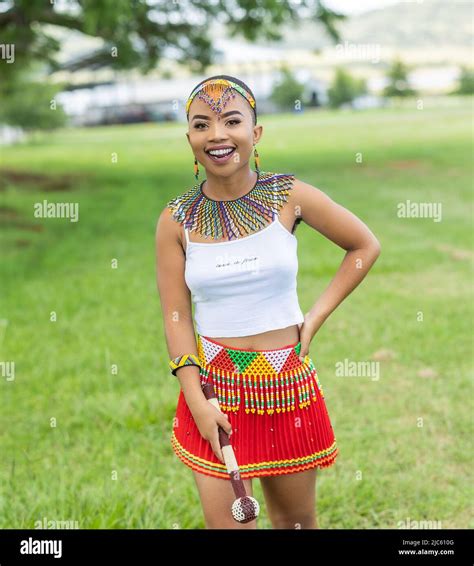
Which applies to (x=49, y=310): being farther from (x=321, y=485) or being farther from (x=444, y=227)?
(x=444, y=227)

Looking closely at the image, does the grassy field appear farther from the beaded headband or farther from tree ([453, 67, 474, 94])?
tree ([453, 67, 474, 94])

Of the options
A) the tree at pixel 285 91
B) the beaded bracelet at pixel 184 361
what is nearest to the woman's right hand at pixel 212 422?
the beaded bracelet at pixel 184 361

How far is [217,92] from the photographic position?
2.44 m

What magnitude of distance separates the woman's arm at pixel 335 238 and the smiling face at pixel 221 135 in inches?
9.0

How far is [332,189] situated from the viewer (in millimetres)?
15586

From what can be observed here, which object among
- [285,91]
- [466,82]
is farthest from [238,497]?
[466,82]

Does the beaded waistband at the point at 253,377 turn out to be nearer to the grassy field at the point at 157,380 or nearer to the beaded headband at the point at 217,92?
the beaded headband at the point at 217,92

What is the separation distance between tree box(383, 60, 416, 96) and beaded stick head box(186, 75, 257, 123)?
218ft

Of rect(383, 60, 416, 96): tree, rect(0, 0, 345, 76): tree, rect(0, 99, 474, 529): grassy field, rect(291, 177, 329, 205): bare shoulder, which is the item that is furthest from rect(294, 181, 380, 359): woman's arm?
rect(383, 60, 416, 96): tree

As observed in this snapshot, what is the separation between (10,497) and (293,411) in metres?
2.11

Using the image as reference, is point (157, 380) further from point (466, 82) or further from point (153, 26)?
point (466, 82)

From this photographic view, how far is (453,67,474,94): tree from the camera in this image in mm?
60916
